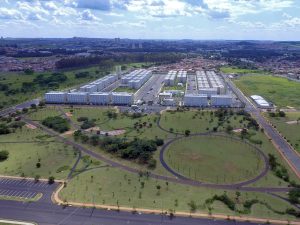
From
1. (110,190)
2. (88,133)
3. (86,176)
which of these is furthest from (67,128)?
(110,190)

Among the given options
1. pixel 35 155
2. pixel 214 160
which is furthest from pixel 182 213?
pixel 35 155

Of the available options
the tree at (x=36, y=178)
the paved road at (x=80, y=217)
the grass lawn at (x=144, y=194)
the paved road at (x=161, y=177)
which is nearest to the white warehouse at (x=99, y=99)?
the paved road at (x=161, y=177)

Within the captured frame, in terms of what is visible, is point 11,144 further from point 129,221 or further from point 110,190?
point 129,221

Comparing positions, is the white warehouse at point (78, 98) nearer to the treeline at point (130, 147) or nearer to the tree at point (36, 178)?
the treeline at point (130, 147)

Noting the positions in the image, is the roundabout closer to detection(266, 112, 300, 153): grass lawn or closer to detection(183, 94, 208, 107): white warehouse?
detection(266, 112, 300, 153): grass lawn

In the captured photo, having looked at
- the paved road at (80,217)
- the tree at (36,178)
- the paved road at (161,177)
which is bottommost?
the paved road at (80,217)

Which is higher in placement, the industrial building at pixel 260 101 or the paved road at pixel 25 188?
the industrial building at pixel 260 101
